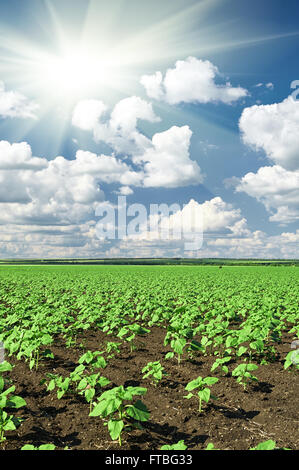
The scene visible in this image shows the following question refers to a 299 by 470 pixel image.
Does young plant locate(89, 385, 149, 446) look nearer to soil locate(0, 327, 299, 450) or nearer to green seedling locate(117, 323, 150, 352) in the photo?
soil locate(0, 327, 299, 450)

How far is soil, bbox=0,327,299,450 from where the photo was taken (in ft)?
16.4

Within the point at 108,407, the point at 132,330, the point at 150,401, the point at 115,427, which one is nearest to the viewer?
the point at 108,407

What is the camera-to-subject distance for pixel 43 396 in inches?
259

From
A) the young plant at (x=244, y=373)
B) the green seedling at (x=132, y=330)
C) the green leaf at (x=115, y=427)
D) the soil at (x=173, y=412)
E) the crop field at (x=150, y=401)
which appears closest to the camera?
the green leaf at (x=115, y=427)

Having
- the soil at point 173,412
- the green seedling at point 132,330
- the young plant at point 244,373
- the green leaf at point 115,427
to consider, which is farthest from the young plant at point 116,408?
the green seedling at point 132,330

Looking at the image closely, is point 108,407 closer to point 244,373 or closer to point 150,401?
point 150,401

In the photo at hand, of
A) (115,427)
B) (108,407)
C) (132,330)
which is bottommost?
(115,427)

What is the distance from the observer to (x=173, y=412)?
5.89 meters

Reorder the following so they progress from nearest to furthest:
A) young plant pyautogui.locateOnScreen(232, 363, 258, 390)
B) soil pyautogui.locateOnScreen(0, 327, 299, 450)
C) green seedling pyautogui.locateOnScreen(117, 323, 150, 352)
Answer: soil pyautogui.locateOnScreen(0, 327, 299, 450) → young plant pyautogui.locateOnScreen(232, 363, 258, 390) → green seedling pyautogui.locateOnScreen(117, 323, 150, 352)

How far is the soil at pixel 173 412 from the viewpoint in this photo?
16.4ft

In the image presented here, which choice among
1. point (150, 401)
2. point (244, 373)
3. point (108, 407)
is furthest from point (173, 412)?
point (108, 407)

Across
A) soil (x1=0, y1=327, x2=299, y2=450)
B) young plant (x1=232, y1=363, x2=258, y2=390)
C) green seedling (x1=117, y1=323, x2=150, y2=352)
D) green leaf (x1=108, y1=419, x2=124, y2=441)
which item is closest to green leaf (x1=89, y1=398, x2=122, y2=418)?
green leaf (x1=108, y1=419, x2=124, y2=441)

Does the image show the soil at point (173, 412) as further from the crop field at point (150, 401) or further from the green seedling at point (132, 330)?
the green seedling at point (132, 330)
